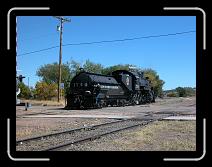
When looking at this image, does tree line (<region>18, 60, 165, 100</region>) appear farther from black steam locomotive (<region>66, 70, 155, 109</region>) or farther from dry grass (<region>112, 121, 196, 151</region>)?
dry grass (<region>112, 121, 196, 151</region>)

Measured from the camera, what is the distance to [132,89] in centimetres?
3712

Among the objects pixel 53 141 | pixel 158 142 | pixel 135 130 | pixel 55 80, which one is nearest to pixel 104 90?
pixel 135 130

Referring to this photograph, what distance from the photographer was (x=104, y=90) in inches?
1228

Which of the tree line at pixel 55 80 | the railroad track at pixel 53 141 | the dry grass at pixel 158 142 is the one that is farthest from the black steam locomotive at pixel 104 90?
the dry grass at pixel 158 142

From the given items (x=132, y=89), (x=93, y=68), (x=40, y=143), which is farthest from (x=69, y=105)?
(x=93, y=68)

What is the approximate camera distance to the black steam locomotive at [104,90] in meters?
29.9

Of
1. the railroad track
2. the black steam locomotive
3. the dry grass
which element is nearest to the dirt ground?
the dry grass

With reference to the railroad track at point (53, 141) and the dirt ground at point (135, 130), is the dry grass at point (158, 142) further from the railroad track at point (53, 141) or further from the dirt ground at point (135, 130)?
the railroad track at point (53, 141)

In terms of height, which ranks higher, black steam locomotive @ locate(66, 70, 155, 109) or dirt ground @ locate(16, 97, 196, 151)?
black steam locomotive @ locate(66, 70, 155, 109)

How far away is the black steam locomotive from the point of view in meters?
29.9

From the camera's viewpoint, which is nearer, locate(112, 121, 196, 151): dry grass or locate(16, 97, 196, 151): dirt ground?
locate(112, 121, 196, 151): dry grass
